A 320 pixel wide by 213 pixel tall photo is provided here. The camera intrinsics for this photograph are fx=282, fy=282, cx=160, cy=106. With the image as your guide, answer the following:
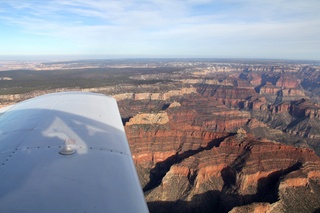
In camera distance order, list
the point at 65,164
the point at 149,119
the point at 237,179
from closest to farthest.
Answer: the point at 65,164
the point at 237,179
the point at 149,119

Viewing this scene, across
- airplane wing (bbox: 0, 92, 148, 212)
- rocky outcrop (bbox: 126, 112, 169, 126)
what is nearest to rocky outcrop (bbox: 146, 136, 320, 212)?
rocky outcrop (bbox: 126, 112, 169, 126)

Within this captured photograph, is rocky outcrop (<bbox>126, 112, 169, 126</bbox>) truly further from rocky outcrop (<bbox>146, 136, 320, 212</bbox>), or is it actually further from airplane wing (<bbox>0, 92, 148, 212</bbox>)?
airplane wing (<bbox>0, 92, 148, 212</bbox>)

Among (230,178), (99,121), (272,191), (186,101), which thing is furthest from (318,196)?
(186,101)

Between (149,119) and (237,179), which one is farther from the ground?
(149,119)

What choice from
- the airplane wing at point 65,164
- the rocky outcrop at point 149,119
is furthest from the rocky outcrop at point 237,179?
the airplane wing at point 65,164

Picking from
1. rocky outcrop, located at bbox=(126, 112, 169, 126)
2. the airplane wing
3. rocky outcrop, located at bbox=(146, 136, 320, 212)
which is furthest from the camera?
rocky outcrop, located at bbox=(126, 112, 169, 126)

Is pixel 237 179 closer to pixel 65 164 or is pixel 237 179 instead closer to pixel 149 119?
pixel 149 119

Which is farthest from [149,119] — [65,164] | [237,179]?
[65,164]

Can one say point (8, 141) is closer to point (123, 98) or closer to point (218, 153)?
point (218, 153)
